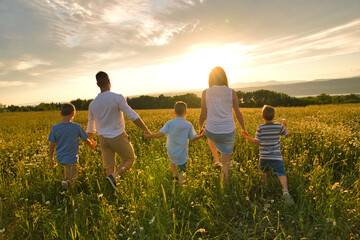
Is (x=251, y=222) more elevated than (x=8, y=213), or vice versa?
(x=8, y=213)

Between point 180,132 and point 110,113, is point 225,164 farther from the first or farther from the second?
point 110,113

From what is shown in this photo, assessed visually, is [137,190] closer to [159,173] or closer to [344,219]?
[159,173]

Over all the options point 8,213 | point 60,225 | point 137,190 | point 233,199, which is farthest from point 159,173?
point 8,213

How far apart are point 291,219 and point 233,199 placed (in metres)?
0.87

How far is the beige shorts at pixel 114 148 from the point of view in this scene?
4.02 metres

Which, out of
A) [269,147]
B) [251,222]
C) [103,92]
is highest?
[103,92]

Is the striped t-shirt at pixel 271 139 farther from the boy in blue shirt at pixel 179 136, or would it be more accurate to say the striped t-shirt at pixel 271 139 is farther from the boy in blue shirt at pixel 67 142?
the boy in blue shirt at pixel 67 142

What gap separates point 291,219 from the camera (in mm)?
2859

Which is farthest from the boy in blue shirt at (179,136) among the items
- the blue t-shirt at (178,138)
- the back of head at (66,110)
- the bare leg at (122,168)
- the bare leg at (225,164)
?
the back of head at (66,110)

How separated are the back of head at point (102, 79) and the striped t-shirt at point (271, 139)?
331 centimetres

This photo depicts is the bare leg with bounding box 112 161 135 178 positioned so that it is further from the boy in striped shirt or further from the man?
the boy in striped shirt

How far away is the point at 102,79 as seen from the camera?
3.96 m

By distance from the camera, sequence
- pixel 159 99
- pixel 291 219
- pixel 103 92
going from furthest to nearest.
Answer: pixel 159 99
pixel 103 92
pixel 291 219

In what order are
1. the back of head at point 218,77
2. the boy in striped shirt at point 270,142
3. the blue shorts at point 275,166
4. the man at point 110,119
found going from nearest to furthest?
1. the blue shorts at point 275,166
2. the boy in striped shirt at point 270,142
3. the back of head at point 218,77
4. the man at point 110,119
